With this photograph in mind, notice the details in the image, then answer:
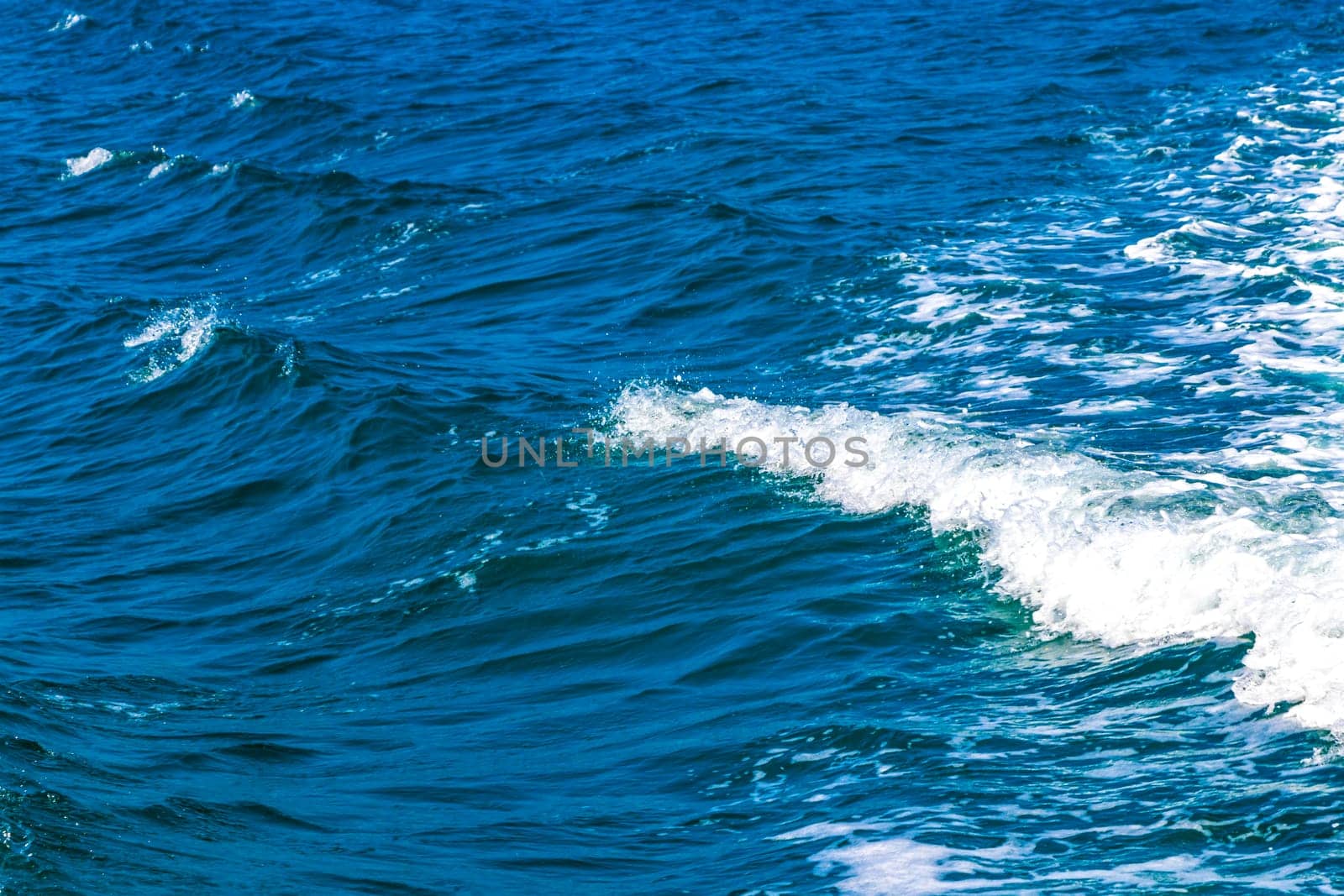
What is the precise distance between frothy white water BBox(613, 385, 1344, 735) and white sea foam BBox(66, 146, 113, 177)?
1757 cm

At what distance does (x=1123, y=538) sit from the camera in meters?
12.0

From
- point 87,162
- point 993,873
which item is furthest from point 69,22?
point 993,873

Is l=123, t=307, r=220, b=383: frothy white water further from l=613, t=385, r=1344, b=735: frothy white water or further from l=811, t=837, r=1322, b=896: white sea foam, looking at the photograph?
l=811, t=837, r=1322, b=896: white sea foam

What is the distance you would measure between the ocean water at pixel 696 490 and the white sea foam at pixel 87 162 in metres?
0.08

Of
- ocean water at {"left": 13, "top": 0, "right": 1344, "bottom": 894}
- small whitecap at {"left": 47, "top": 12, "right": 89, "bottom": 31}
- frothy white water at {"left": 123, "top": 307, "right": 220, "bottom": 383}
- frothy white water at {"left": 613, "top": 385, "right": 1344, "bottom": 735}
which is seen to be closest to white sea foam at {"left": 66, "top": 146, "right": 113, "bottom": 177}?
ocean water at {"left": 13, "top": 0, "right": 1344, "bottom": 894}

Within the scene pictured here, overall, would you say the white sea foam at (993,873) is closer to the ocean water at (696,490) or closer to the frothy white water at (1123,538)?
the ocean water at (696,490)

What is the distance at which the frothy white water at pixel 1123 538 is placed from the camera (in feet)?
33.4

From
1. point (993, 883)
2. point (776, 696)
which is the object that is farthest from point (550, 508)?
point (993, 883)

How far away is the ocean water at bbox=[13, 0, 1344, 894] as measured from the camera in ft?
30.1

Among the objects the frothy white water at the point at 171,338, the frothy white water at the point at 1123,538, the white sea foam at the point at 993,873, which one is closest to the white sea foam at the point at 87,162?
the frothy white water at the point at 171,338

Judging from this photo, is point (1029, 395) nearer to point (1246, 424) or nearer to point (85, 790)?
point (1246, 424)

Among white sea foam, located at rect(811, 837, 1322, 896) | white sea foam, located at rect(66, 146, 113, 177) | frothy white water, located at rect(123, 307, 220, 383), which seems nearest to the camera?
white sea foam, located at rect(811, 837, 1322, 896)

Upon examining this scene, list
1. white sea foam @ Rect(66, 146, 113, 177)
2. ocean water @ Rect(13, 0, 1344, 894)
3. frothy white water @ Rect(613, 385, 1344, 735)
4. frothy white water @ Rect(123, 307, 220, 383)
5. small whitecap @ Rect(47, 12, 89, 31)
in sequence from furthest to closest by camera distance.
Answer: small whitecap @ Rect(47, 12, 89, 31) < white sea foam @ Rect(66, 146, 113, 177) < frothy white water @ Rect(123, 307, 220, 383) < frothy white water @ Rect(613, 385, 1344, 735) < ocean water @ Rect(13, 0, 1344, 894)

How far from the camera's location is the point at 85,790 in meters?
9.45
